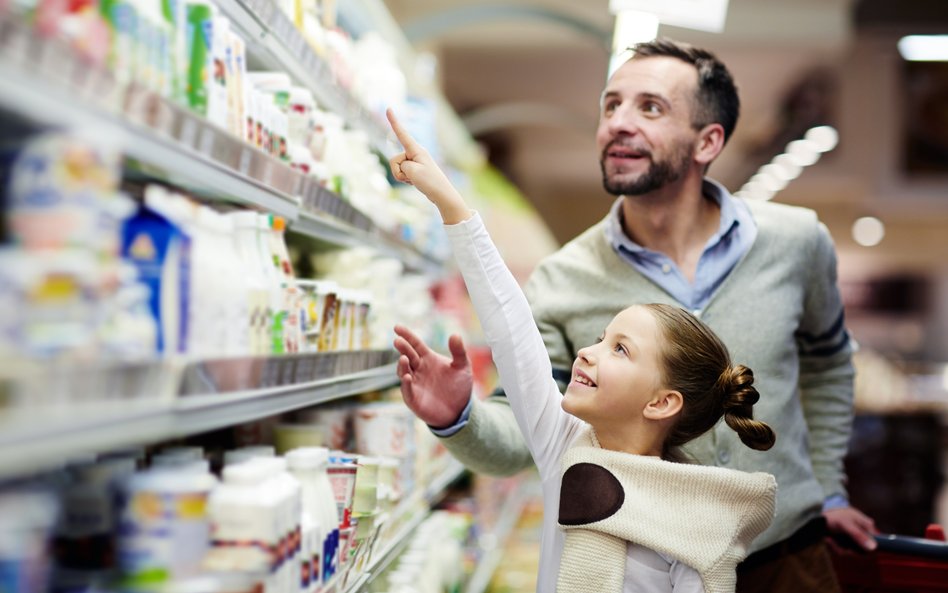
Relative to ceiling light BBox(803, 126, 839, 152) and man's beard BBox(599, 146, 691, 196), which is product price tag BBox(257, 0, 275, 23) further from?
ceiling light BBox(803, 126, 839, 152)

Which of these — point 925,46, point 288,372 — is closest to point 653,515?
point 288,372

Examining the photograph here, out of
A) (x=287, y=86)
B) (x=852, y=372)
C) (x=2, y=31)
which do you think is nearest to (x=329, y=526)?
(x=287, y=86)

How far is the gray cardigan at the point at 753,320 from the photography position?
7.89 ft

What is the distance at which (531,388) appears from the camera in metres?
2.10

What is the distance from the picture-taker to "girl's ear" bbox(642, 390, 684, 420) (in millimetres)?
2027

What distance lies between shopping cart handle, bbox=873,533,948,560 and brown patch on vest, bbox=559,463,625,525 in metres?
1.10

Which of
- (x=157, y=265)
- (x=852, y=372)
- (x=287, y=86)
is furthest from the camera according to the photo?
(x=852, y=372)

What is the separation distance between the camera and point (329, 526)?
1.78 m

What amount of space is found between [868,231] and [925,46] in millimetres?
10245

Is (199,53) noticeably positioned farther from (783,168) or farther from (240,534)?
(783,168)

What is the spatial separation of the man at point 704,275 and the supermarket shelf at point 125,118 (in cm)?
92

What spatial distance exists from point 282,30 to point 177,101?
2.06 ft

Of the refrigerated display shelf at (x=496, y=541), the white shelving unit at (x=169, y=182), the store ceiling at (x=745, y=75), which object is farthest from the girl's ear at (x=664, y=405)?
the store ceiling at (x=745, y=75)

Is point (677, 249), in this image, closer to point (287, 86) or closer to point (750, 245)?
point (750, 245)
